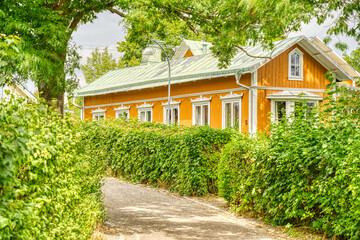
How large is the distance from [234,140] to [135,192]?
4079 millimetres

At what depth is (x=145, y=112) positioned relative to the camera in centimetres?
3284

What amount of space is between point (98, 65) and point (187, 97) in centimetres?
4696

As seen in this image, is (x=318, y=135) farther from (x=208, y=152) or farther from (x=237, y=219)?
(x=208, y=152)

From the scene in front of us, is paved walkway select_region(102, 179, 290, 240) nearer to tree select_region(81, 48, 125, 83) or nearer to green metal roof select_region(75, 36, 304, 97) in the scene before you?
green metal roof select_region(75, 36, 304, 97)

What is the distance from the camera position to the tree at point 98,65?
73375 mm

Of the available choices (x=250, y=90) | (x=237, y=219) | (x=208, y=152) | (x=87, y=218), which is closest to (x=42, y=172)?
(x=87, y=218)

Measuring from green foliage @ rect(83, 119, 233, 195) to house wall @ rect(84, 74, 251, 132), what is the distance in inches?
283

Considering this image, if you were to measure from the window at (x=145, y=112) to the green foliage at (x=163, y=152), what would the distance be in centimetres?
1276

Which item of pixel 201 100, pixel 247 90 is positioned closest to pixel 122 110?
pixel 201 100

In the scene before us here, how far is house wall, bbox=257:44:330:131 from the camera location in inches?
989

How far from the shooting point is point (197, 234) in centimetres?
890

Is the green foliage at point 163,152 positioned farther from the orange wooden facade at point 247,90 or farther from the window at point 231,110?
the window at point 231,110

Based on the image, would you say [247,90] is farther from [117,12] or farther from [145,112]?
[117,12]

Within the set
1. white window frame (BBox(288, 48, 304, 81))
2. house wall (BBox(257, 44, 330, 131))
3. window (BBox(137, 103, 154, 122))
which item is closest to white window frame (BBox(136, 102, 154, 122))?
window (BBox(137, 103, 154, 122))
